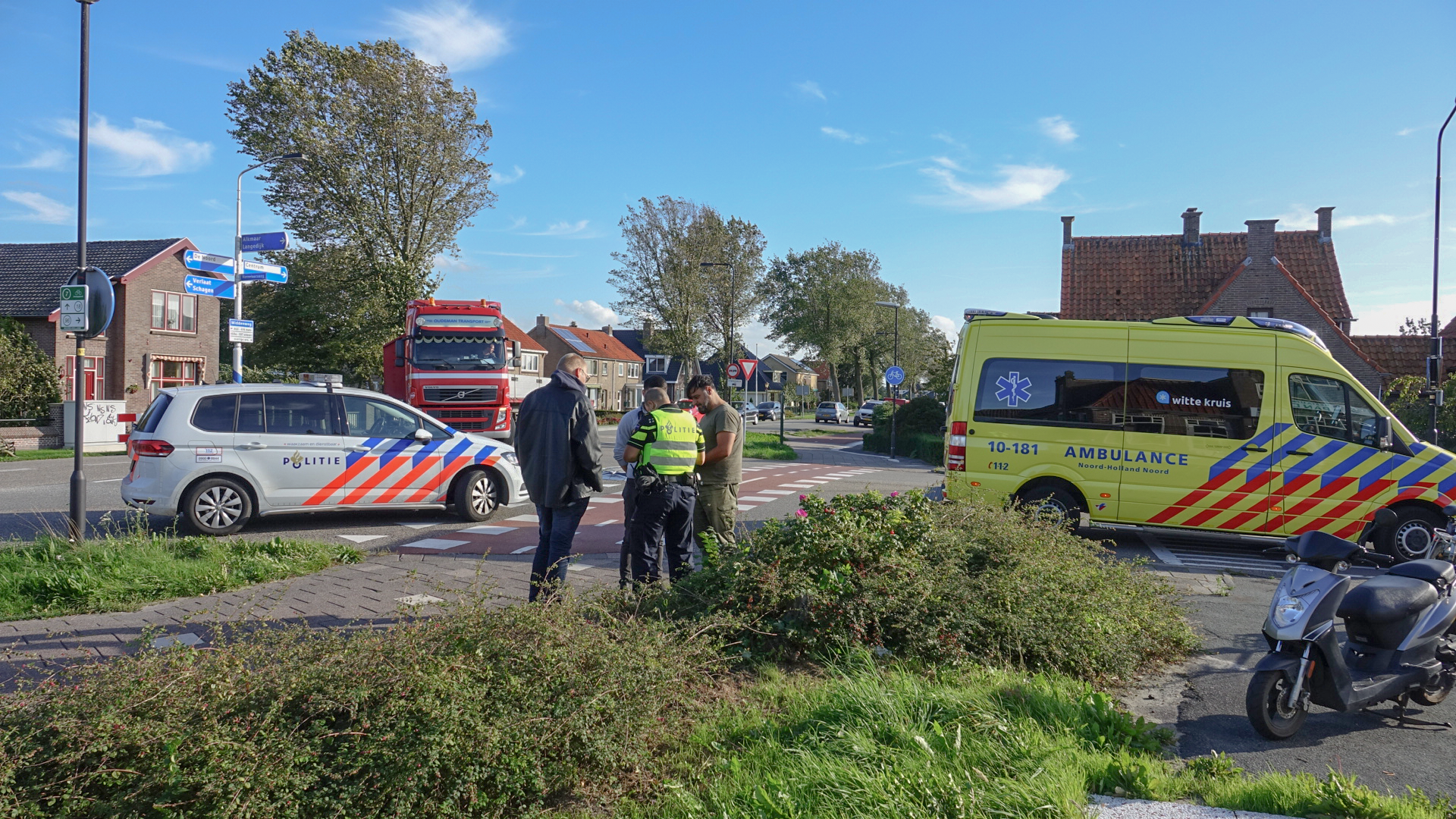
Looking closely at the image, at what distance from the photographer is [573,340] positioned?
257ft

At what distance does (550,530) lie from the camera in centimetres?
572

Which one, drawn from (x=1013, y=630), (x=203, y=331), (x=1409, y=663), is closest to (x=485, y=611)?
(x=1013, y=630)

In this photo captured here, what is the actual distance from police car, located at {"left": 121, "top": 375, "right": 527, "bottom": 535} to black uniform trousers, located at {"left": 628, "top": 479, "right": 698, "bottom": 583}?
4797 mm

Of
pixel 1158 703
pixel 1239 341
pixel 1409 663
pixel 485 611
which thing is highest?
pixel 1239 341

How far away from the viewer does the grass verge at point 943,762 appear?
295 centimetres

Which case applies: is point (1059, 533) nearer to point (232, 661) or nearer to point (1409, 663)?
point (1409, 663)

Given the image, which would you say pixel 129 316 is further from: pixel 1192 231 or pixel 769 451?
pixel 1192 231

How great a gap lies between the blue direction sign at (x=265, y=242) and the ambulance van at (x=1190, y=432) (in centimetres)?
1510

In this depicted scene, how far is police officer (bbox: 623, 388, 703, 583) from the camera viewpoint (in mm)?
5902

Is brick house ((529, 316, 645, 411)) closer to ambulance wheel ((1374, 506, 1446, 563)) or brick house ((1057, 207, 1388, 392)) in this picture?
brick house ((1057, 207, 1388, 392))

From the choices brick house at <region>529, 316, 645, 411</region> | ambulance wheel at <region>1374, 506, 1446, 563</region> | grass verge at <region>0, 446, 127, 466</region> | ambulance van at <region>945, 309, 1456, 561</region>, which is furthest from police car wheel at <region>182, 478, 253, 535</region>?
brick house at <region>529, 316, 645, 411</region>

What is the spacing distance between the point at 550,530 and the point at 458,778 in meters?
2.90

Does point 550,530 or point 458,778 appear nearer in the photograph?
point 458,778

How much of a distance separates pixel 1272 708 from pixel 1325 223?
107ft
